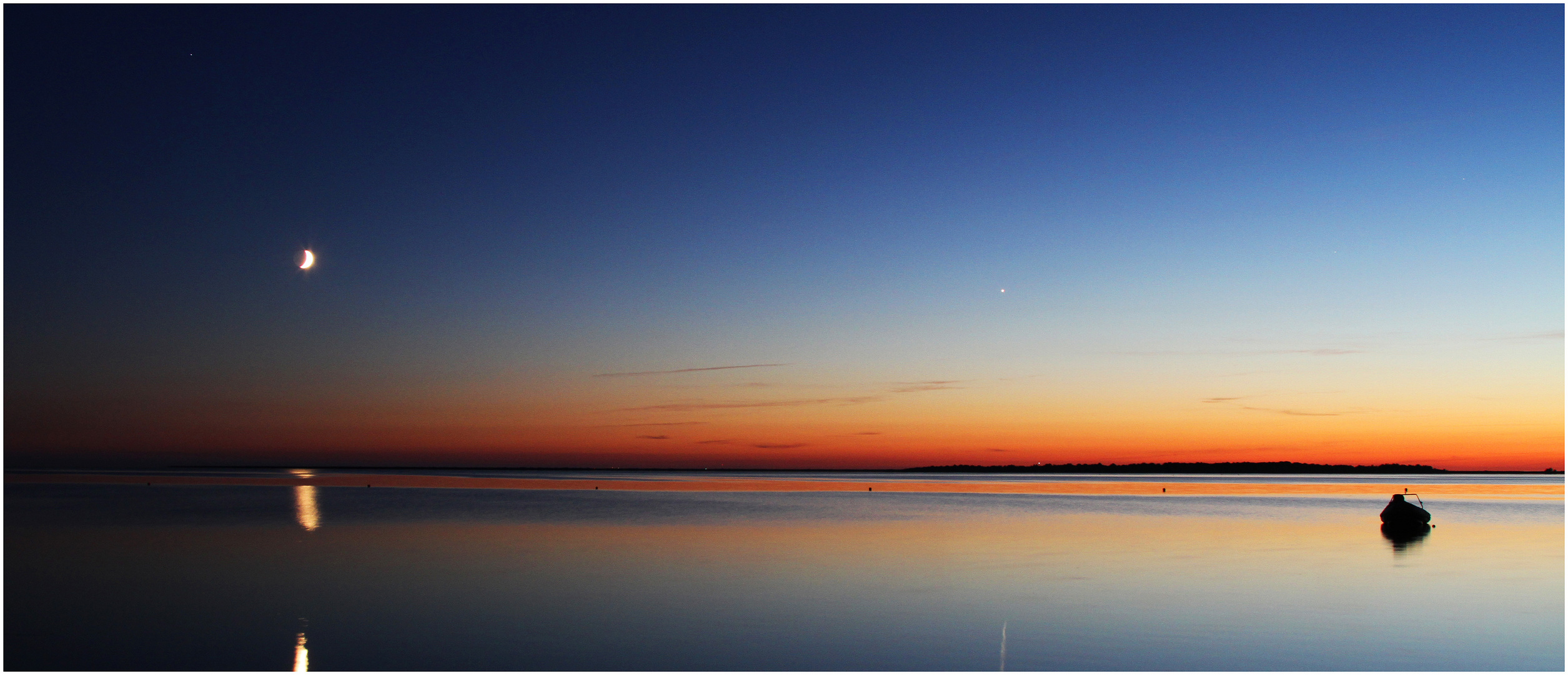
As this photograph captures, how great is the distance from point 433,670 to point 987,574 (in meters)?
14.4

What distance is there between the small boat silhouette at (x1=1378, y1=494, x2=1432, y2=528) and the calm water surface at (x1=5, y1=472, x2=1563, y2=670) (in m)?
0.88

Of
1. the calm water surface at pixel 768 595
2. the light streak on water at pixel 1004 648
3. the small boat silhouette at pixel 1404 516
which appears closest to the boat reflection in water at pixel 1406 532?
the small boat silhouette at pixel 1404 516

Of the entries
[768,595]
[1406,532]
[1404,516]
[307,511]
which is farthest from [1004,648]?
[307,511]

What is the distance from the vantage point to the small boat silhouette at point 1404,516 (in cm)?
3769

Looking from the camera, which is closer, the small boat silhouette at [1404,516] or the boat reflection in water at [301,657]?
the boat reflection in water at [301,657]

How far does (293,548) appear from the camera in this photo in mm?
30250

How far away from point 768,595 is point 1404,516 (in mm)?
28670

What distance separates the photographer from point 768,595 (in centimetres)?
2131

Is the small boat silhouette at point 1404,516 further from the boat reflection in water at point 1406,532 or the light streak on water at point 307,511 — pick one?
the light streak on water at point 307,511

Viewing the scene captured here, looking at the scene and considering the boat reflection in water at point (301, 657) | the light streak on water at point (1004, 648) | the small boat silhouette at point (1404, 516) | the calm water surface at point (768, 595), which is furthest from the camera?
the small boat silhouette at point (1404, 516)

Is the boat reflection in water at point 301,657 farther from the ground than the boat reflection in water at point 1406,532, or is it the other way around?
the boat reflection in water at point 1406,532

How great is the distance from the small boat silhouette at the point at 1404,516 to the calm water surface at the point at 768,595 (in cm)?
88

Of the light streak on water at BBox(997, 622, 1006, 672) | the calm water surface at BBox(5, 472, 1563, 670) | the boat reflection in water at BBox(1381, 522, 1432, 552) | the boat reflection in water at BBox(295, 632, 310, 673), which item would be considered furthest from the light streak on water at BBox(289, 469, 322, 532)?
the boat reflection in water at BBox(1381, 522, 1432, 552)

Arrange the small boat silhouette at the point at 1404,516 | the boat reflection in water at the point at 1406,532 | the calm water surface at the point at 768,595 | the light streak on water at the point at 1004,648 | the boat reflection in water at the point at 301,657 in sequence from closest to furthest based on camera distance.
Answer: the boat reflection in water at the point at 301,657, the light streak on water at the point at 1004,648, the calm water surface at the point at 768,595, the boat reflection in water at the point at 1406,532, the small boat silhouette at the point at 1404,516
